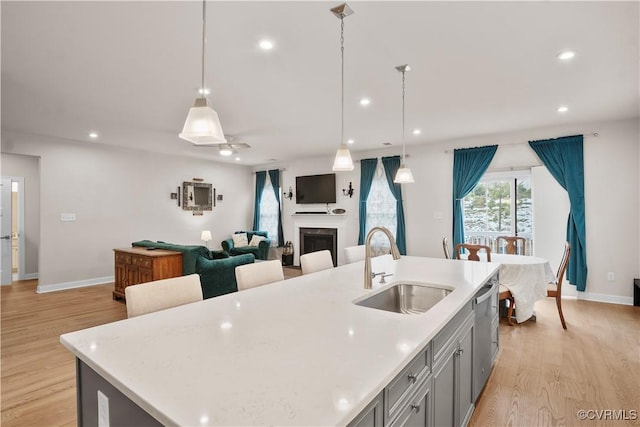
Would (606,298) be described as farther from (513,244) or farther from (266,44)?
(266,44)

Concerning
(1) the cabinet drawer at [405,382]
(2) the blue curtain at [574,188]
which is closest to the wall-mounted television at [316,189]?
(2) the blue curtain at [574,188]

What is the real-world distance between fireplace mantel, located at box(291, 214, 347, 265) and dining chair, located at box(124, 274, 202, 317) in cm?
551

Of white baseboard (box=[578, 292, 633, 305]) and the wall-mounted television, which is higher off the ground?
the wall-mounted television

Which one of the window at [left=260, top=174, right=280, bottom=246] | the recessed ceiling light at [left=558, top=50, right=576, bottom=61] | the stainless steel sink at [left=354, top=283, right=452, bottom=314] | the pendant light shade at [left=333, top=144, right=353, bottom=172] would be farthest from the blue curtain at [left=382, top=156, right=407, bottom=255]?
the stainless steel sink at [left=354, top=283, right=452, bottom=314]

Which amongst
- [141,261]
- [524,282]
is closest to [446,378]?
[524,282]

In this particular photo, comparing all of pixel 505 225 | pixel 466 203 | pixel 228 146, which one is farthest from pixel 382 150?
pixel 228 146

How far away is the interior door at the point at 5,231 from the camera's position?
6.20 meters

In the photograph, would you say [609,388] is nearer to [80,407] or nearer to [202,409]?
[202,409]

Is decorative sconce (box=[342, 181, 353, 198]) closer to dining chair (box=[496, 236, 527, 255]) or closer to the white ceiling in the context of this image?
the white ceiling

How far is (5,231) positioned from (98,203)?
6.71 feet

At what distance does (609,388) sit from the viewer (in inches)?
99.4

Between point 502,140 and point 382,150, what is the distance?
2.21 metres

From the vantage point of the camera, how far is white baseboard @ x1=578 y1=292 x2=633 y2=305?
183 inches

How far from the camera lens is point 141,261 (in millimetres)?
4703
